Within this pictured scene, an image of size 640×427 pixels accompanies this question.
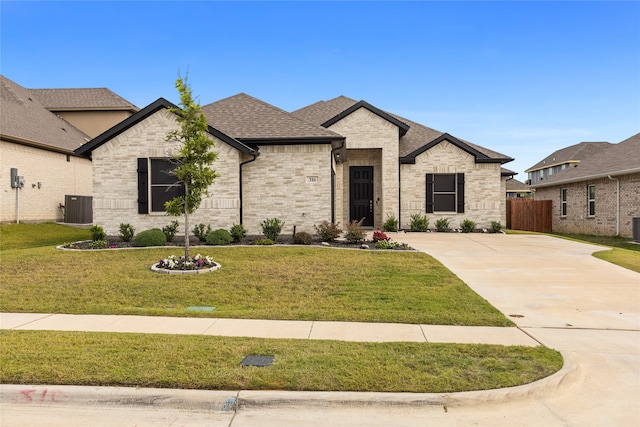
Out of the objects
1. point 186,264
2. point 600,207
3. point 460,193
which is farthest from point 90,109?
point 600,207

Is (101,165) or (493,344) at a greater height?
(101,165)

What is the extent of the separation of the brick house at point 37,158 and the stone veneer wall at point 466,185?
18.0m

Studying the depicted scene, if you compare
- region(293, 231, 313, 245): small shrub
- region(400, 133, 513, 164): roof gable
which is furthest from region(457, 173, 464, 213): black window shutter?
region(293, 231, 313, 245): small shrub

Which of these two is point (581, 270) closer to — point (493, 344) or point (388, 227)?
point (493, 344)

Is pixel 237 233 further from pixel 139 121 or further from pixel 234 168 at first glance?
pixel 139 121

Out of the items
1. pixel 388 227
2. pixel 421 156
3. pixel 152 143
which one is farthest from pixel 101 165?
pixel 421 156

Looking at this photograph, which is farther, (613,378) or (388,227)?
(388,227)

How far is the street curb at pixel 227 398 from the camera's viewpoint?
13.0 ft

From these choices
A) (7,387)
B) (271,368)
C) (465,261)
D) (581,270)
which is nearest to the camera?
(7,387)

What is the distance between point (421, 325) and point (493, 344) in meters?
1.21

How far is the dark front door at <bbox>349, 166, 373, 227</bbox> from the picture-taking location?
22203mm

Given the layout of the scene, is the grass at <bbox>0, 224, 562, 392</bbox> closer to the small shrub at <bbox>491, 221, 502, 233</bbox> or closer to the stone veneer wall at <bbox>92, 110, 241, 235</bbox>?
the stone veneer wall at <bbox>92, 110, 241, 235</bbox>

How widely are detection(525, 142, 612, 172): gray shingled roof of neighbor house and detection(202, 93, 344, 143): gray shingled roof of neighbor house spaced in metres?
48.2

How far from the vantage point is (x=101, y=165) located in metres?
15.5
